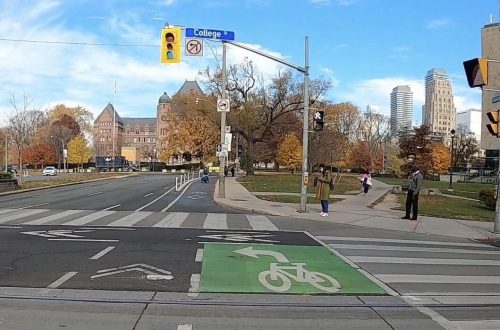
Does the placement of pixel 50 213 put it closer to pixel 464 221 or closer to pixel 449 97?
pixel 464 221

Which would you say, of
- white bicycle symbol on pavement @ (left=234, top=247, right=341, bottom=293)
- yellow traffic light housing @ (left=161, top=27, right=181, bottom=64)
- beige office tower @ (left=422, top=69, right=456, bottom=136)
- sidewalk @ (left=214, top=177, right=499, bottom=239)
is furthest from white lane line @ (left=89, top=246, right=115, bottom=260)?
beige office tower @ (left=422, top=69, right=456, bottom=136)

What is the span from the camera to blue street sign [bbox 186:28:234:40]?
20.4 meters

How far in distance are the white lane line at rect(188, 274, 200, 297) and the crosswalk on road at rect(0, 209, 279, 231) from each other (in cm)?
666

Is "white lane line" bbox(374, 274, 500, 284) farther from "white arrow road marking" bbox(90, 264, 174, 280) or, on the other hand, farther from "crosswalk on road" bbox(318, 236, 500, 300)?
"white arrow road marking" bbox(90, 264, 174, 280)

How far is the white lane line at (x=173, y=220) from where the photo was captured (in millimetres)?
15203

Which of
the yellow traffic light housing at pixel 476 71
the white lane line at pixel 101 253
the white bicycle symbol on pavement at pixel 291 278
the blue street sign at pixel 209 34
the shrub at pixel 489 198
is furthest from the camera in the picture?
the shrub at pixel 489 198

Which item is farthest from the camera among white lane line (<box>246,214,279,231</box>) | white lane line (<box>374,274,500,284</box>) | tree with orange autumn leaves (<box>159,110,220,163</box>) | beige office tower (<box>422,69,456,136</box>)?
beige office tower (<box>422,69,456,136</box>)

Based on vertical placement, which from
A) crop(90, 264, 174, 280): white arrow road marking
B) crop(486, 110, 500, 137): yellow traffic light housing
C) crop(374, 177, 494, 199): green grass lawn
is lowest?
crop(374, 177, 494, 199): green grass lawn

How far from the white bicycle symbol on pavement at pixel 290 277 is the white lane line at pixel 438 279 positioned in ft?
3.26

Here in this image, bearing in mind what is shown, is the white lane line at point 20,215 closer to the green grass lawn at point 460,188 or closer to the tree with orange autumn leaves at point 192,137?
the green grass lawn at point 460,188

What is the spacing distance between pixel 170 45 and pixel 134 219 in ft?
19.7

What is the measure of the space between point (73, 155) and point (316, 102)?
227 feet

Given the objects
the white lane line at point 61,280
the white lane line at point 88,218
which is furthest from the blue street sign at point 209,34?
the white lane line at point 61,280

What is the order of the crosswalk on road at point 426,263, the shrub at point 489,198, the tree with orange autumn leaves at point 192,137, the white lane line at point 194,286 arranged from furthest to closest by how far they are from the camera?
the tree with orange autumn leaves at point 192,137 → the shrub at point 489,198 → the crosswalk on road at point 426,263 → the white lane line at point 194,286
